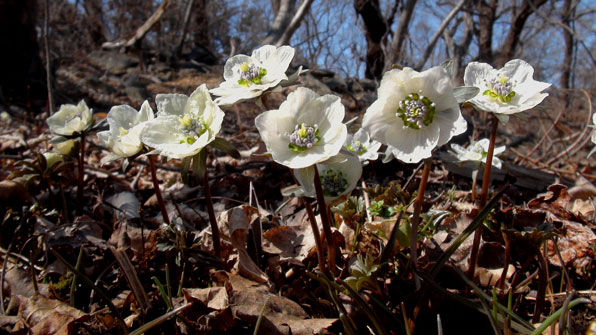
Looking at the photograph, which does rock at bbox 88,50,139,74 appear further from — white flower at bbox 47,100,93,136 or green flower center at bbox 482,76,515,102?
green flower center at bbox 482,76,515,102

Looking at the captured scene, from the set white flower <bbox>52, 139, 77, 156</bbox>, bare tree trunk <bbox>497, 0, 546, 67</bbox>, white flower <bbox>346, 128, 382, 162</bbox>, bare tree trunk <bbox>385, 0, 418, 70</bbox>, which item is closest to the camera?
white flower <bbox>346, 128, 382, 162</bbox>

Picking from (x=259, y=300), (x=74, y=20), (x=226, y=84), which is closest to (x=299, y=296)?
(x=259, y=300)

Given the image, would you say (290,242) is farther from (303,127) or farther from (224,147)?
(303,127)

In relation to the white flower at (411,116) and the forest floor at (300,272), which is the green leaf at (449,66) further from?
the forest floor at (300,272)

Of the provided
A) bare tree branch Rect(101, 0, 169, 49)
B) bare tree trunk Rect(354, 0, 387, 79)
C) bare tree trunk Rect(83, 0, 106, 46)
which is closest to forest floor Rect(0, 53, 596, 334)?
bare tree branch Rect(101, 0, 169, 49)

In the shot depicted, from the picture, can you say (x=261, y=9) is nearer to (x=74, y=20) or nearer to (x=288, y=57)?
(x=74, y=20)

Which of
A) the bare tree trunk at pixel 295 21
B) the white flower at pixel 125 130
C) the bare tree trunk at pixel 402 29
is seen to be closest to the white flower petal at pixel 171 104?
the white flower at pixel 125 130

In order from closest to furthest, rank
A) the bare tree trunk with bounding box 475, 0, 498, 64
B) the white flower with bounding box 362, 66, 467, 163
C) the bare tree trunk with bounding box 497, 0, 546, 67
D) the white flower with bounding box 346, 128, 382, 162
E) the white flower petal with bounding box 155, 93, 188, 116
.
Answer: the white flower with bounding box 362, 66, 467, 163 < the white flower petal with bounding box 155, 93, 188, 116 < the white flower with bounding box 346, 128, 382, 162 < the bare tree trunk with bounding box 497, 0, 546, 67 < the bare tree trunk with bounding box 475, 0, 498, 64

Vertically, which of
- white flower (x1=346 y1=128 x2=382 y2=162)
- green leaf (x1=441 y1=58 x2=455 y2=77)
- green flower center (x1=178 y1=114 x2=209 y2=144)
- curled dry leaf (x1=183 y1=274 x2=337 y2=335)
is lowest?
curled dry leaf (x1=183 y1=274 x2=337 y2=335)
